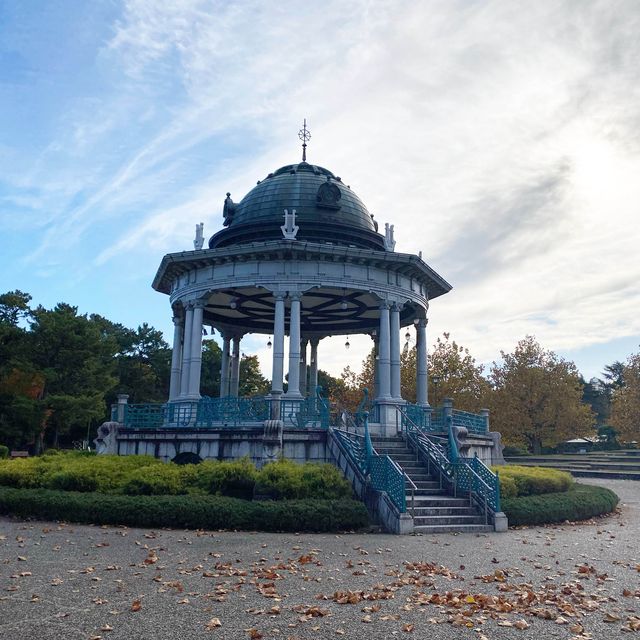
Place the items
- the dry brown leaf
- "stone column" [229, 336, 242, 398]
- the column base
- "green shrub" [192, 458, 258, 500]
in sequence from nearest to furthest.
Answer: the dry brown leaf
"green shrub" [192, 458, 258, 500]
the column base
"stone column" [229, 336, 242, 398]

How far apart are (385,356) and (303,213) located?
6871 millimetres

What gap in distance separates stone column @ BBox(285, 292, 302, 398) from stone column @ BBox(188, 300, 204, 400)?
11.5ft

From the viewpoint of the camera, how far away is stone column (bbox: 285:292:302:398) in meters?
20.9

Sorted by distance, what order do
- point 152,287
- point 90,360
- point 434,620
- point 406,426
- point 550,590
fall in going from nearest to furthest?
point 434,620
point 550,590
point 406,426
point 152,287
point 90,360

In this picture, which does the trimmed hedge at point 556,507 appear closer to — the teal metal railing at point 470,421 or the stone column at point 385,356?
the teal metal railing at point 470,421

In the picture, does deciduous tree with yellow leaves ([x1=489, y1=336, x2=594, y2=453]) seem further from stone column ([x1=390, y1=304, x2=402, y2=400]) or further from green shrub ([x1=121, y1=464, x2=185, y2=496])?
green shrub ([x1=121, y1=464, x2=185, y2=496])

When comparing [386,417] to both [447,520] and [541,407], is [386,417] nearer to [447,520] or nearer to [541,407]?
[447,520]

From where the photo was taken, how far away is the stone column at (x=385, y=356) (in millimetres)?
22188

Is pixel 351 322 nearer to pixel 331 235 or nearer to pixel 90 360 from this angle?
pixel 331 235

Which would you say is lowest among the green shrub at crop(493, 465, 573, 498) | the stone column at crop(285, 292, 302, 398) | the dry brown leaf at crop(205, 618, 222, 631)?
the dry brown leaf at crop(205, 618, 222, 631)

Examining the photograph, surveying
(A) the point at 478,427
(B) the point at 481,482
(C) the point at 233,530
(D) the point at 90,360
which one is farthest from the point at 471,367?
(C) the point at 233,530

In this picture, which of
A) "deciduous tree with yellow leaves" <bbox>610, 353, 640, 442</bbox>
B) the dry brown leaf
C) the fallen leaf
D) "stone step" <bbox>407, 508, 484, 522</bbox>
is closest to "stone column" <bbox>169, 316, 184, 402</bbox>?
"stone step" <bbox>407, 508, 484, 522</bbox>

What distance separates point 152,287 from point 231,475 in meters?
13.9

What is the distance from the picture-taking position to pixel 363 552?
11.0 meters
